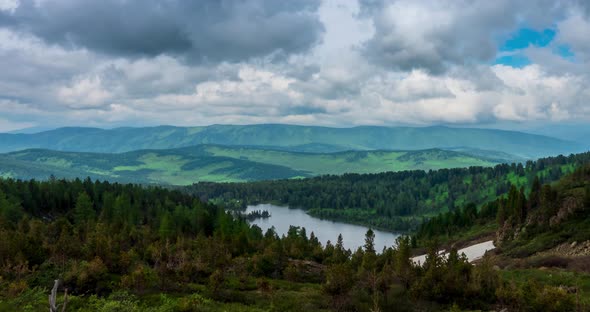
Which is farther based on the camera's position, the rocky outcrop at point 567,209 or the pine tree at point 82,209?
the pine tree at point 82,209

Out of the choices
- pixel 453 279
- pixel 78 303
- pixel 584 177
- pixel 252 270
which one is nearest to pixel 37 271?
Result: pixel 78 303

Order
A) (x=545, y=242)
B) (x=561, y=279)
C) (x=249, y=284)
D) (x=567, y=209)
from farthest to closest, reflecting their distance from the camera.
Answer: (x=567, y=209)
(x=545, y=242)
(x=249, y=284)
(x=561, y=279)

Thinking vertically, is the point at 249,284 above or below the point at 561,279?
below

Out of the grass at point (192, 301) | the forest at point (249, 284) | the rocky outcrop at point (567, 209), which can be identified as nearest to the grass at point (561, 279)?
the forest at point (249, 284)

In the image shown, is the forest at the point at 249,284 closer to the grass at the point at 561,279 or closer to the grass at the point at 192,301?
the grass at the point at 192,301

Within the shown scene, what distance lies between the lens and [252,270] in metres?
68.6

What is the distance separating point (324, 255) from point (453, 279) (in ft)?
161

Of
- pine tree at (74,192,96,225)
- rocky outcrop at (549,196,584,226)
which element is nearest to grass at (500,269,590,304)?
rocky outcrop at (549,196,584,226)

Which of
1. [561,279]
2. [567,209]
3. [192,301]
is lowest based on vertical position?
[192,301]

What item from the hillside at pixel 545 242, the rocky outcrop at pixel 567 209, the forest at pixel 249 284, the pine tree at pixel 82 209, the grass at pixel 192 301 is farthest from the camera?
the pine tree at pixel 82 209

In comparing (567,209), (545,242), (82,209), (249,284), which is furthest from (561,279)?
(82,209)

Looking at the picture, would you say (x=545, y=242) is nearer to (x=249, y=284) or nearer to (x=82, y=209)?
(x=249, y=284)

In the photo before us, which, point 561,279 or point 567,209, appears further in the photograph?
point 567,209

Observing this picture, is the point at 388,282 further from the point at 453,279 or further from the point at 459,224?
the point at 459,224
